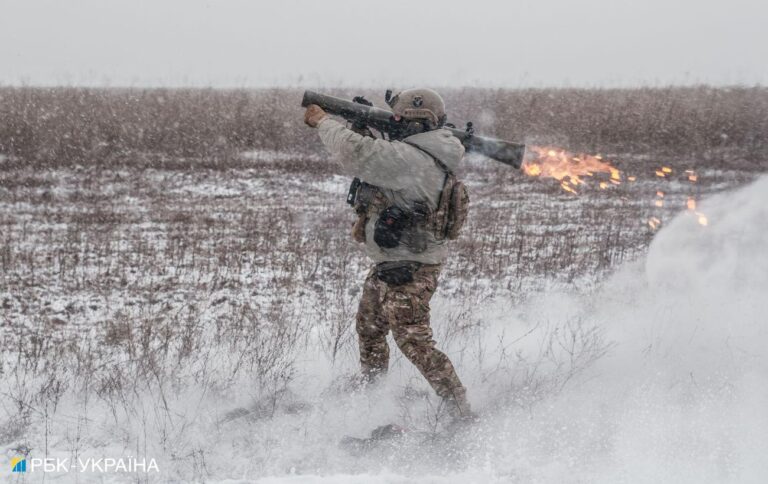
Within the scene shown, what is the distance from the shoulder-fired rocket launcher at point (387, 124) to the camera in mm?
3646

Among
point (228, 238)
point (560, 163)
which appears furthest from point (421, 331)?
point (228, 238)

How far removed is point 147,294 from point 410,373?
308cm

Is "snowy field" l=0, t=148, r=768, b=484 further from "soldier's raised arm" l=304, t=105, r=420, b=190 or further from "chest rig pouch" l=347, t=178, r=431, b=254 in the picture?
"soldier's raised arm" l=304, t=105, r=420, b=190

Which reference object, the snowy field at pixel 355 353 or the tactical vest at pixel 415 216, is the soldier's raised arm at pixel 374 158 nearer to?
the tactical vest at pixel 415 216

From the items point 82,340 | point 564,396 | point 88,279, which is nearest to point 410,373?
point 564,396

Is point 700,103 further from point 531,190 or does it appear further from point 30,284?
point 30,284

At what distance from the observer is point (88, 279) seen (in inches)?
257

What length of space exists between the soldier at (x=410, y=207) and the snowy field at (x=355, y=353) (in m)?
0.48

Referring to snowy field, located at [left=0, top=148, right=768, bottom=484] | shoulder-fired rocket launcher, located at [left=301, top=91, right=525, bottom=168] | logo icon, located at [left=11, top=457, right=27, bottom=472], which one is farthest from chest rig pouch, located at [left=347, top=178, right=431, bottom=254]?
logo icon, located at [left=11, top=457, right=27, bottom=472]

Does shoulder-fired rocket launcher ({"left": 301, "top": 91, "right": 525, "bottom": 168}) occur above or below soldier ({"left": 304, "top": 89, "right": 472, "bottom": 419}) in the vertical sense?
above

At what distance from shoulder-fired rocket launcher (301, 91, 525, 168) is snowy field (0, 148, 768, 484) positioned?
4.38ft

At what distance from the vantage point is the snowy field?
10.9 feet

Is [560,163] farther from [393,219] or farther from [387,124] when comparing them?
[393,219]

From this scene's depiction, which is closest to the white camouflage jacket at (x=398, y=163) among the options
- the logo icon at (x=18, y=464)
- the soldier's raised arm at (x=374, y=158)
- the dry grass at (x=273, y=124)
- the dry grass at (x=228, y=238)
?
the soldier's raised arm at (x=374, y=158)
